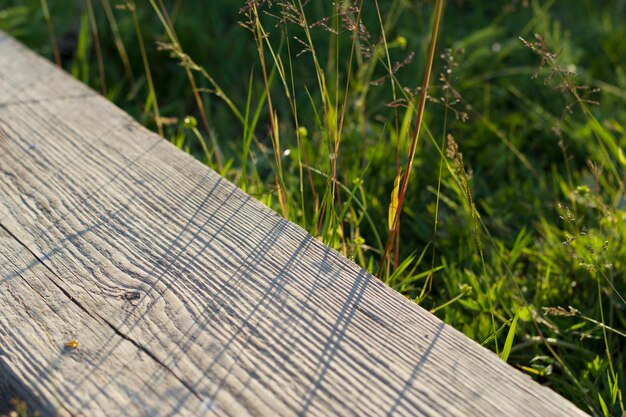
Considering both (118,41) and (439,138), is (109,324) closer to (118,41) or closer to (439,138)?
(118,41)

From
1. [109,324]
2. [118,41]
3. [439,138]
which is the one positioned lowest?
[439,138]

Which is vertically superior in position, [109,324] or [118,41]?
[109,324]

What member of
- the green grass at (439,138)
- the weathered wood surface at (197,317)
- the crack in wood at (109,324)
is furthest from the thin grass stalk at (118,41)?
the crack in wood at (109,324)

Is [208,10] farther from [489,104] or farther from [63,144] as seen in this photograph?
[63,144]

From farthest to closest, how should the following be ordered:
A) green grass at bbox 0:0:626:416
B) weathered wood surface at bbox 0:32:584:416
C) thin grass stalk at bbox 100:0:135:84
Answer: thin grass stalk at bbox 100:0:135:84 < green grass at bbox 0:0:626:416 < weathered wood surface at bbox 0:32:584:416

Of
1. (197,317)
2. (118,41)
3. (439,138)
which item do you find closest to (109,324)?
(197,317)

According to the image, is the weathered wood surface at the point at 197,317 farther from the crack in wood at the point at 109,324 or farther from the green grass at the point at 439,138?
the green grass at the point at 439,138

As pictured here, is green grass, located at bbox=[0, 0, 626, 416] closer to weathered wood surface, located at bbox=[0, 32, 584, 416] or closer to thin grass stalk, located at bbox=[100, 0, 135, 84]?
thin grass stalk, located at bbox=[100, 0, 135, 84]

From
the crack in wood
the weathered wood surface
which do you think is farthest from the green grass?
the crack in wood
